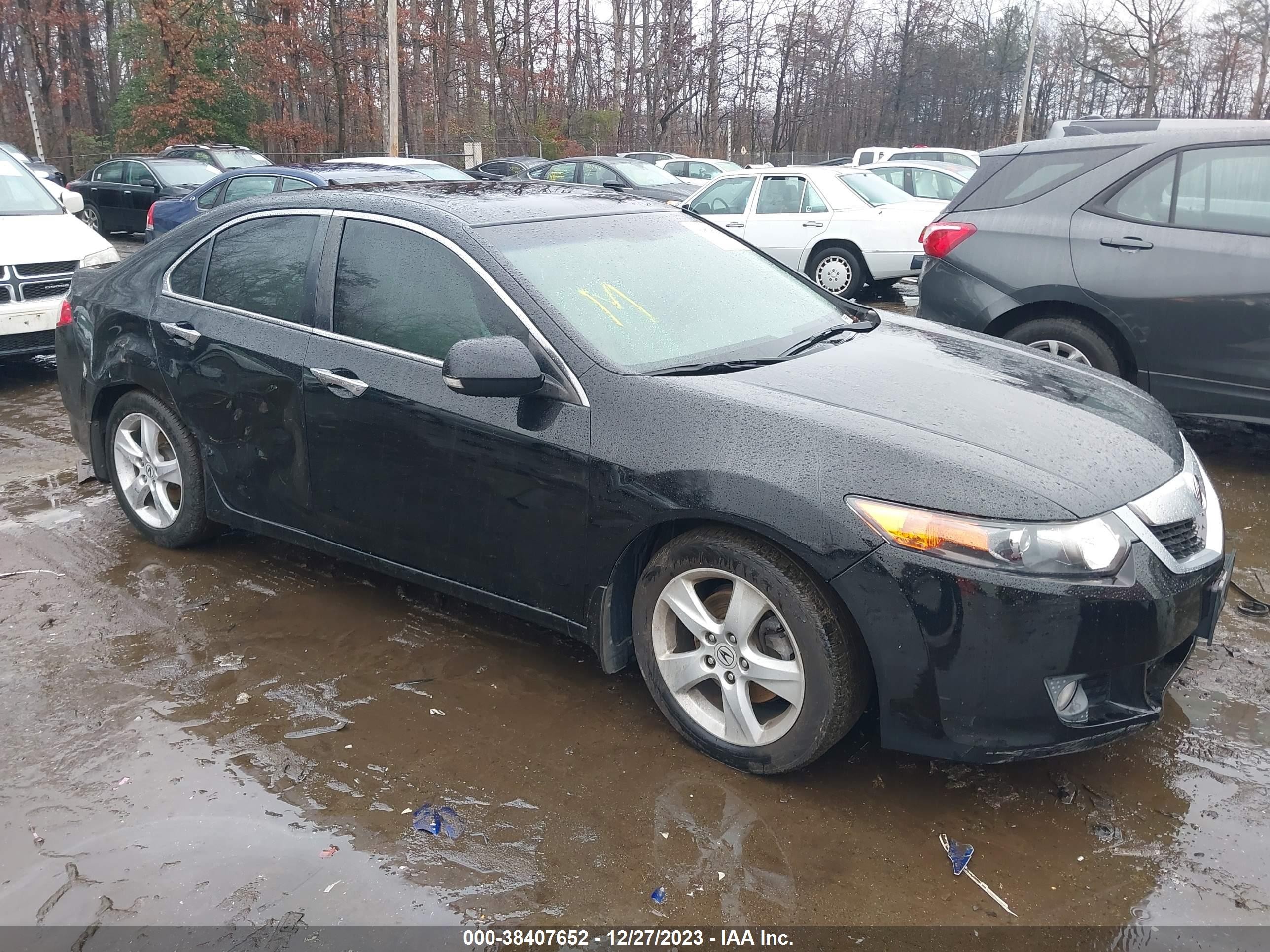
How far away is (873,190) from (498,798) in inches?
402

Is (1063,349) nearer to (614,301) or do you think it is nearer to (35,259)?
(614,301)

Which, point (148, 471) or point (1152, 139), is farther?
point (1152, 139)

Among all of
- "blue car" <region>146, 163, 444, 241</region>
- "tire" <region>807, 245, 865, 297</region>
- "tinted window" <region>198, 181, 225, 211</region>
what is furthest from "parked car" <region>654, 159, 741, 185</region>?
"tinted window" <region>198, 181, 225, 211</region>

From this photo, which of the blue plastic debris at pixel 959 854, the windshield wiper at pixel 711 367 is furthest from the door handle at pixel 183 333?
the blue plastic debris at pixel 959 854

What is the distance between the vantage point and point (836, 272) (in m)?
11.3

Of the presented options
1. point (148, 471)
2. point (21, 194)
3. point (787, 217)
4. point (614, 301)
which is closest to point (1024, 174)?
point (614, 301)

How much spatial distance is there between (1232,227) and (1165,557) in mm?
3507

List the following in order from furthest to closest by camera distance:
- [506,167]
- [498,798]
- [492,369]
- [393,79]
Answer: [393,79] < [506,167] < [492,369] < [498,798]

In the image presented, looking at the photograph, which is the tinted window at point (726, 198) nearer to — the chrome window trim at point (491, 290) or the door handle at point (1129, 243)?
the door handle at point (1129, 243)

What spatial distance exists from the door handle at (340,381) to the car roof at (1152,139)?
13.6ft

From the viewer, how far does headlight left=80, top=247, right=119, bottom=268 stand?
8.14m

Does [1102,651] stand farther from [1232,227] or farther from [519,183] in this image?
[1232,227]

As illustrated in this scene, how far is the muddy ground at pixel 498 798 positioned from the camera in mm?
2570

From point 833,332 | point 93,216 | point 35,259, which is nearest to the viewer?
point 833,332
